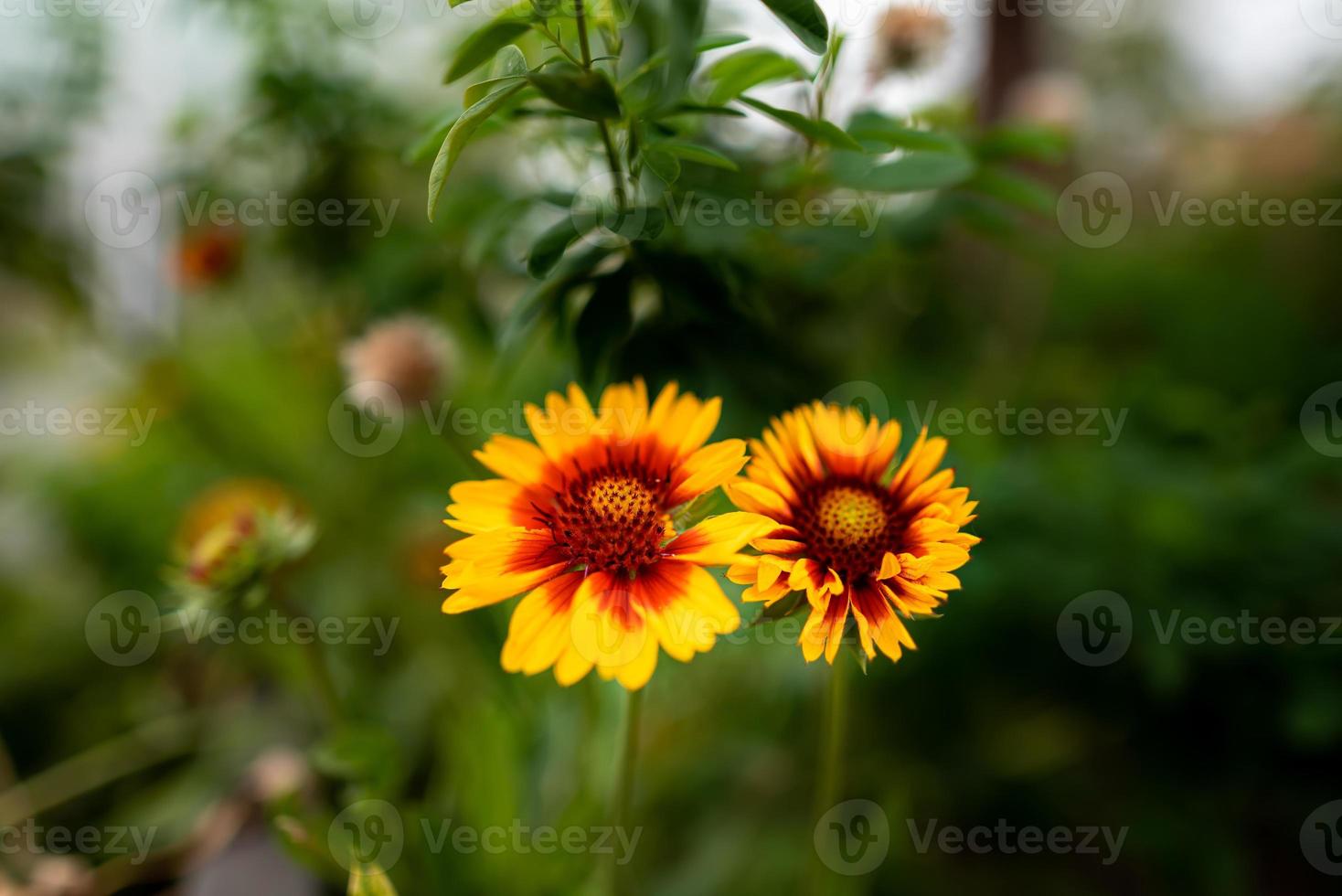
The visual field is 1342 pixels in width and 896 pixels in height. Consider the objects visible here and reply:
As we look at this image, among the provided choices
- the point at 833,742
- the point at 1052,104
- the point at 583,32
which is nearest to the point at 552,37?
the point at 583,32

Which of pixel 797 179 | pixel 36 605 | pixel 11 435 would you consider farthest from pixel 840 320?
pixel 11 435

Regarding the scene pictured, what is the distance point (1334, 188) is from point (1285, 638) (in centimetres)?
96

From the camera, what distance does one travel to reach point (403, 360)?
23.9 inches

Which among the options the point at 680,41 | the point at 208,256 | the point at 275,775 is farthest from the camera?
the point at 208,256

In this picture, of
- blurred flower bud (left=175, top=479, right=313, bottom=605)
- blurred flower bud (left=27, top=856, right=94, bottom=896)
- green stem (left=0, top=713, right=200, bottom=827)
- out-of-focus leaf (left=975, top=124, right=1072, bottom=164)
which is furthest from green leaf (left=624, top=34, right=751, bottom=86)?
green stem (left=0, top=713, right=200, bottom=827)

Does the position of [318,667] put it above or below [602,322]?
below

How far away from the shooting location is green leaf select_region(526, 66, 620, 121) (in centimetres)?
31

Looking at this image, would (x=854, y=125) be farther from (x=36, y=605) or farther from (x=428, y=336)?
(x=36, y=605)

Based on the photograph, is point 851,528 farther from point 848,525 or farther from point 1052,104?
point 1052,104

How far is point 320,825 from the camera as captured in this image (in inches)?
20.4

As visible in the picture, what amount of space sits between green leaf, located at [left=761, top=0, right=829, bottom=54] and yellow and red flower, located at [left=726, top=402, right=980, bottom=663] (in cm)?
16

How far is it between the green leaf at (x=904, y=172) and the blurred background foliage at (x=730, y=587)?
4cm

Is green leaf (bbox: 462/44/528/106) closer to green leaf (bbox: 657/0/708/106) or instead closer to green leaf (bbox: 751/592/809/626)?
green leaf (bbox: 657/0/708/106)

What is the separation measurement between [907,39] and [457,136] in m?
0.55
